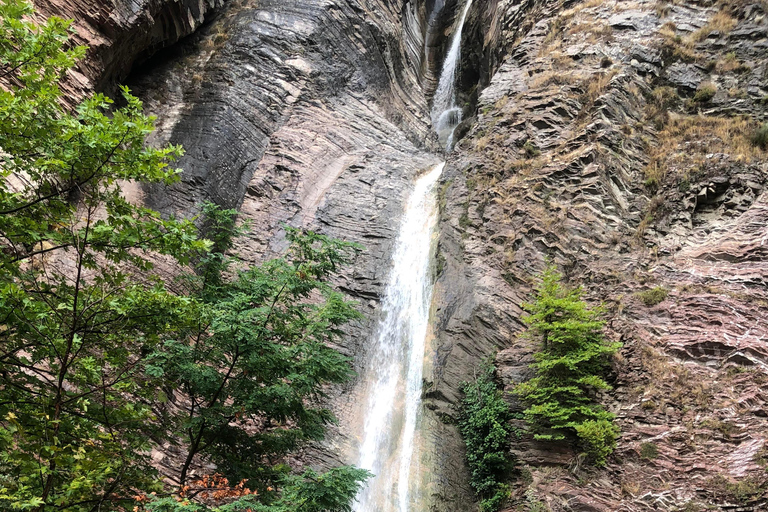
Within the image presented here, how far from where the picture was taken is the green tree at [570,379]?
1016cm

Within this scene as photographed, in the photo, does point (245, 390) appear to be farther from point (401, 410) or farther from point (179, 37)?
point (179, 37)

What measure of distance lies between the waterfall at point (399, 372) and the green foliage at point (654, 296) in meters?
5.72

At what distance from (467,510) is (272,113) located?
654 inches

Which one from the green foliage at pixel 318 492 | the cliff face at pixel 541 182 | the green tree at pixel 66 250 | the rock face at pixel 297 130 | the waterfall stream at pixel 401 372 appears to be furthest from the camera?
the rock face at pixel 297 130

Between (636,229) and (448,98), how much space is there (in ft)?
63.0

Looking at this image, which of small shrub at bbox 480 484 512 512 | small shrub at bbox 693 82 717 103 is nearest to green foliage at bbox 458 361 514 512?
small shrub at bbox 480 484 512 512

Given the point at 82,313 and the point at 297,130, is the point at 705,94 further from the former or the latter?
the point at 82,313

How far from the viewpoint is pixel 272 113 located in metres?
21.4

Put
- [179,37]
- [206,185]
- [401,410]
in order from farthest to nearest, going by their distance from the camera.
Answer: [179,37] → [206,185] → [401,410]

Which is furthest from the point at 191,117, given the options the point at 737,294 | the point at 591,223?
the point at 737,294

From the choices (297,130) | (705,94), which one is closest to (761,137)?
(705,94)

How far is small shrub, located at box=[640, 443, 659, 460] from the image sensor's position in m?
9.47

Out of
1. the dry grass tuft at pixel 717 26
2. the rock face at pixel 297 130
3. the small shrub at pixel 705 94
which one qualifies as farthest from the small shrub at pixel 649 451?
the dry grass tuft at pixel 717 26

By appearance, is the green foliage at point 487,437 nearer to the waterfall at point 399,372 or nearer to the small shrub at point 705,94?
the waterfall at point 399,372
